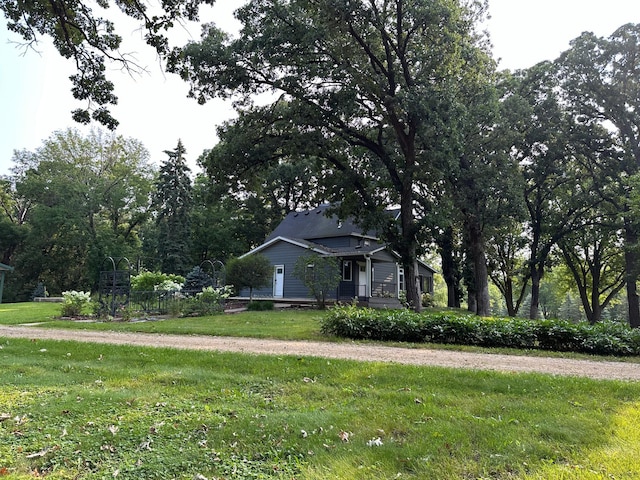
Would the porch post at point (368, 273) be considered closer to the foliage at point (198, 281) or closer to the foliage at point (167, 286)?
the foliage at point (198, 281)

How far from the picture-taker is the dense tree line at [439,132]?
1520cm

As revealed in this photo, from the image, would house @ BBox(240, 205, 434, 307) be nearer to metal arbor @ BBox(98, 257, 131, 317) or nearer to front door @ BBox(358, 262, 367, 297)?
front door @ BBox(358, 262, 367, 297)

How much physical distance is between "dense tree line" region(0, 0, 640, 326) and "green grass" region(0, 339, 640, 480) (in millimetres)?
6271

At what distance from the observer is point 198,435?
3.68 meters

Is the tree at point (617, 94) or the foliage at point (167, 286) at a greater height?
the tree at point (617, 94)

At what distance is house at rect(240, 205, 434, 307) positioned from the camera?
25.1 metres

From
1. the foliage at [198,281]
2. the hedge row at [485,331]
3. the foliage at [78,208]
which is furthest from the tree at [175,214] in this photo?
the hedge row at [485,331]

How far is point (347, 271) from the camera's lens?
1021 inches

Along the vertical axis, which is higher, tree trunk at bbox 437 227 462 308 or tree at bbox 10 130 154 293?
tree at bbox 10 130 154 293

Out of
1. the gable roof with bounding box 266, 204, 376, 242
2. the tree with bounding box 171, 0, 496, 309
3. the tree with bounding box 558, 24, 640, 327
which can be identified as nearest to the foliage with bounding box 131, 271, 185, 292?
the tree with bounding box 171, 0, 496, 309

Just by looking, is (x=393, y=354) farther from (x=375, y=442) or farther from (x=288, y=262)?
(x=288, y=262)

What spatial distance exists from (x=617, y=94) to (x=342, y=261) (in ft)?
55.6

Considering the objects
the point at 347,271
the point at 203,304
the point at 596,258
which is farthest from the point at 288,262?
the point at 596,258

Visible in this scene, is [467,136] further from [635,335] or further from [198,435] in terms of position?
[198,435]
